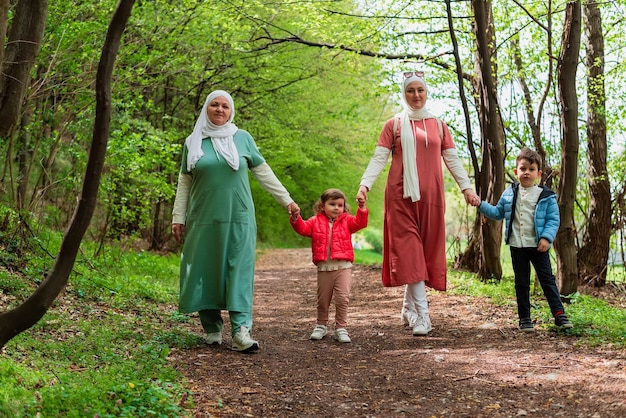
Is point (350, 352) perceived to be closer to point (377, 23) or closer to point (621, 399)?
point (621, 399)

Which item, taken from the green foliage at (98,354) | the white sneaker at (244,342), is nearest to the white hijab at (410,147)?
the white sneaker at (244,342)

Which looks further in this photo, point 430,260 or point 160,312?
point 160,312

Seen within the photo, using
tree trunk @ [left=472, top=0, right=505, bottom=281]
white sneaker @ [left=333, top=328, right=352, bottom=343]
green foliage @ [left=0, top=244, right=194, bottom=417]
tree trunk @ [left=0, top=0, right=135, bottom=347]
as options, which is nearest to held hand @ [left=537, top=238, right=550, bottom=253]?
white sneaker @ [left=333, top=328, right=352, bottom=343]

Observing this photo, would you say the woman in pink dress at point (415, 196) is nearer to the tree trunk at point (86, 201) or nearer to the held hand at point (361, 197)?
the held hand at point (361, 197)

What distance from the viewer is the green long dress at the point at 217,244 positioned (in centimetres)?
620

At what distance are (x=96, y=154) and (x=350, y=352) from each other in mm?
3105

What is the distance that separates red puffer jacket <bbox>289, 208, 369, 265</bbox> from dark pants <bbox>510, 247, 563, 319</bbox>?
1.48 m

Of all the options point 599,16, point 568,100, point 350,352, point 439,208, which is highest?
point 599,16

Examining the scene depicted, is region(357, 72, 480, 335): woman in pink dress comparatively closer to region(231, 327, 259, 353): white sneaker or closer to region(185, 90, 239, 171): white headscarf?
region(185, 90, 239, 171): white headscarf

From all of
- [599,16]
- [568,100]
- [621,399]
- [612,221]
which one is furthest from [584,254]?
[621,399]

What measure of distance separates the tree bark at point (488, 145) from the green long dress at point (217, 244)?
14.5 feet

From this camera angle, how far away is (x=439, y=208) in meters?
7.18

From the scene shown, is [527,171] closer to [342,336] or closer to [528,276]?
[528,276]

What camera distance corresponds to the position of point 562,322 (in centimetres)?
651
